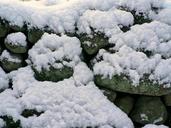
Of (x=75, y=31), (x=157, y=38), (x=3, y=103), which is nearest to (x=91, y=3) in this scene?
(x=75, y=31)

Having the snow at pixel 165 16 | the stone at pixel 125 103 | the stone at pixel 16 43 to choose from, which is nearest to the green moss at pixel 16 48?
the stone at pixel 16 43

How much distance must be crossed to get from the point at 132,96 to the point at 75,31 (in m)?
0.75

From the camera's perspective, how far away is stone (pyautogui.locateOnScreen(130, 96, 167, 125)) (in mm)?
2971

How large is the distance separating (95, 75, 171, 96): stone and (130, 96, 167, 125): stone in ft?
0.38

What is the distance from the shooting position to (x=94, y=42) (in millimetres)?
3070

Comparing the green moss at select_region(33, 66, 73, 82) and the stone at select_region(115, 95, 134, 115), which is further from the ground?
the green moss at select_region(33, 66, 73, 82)

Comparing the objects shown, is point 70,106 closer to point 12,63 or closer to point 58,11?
point 12,63

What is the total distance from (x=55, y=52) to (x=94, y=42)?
0.34 metres

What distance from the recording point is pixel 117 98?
3.05 meters

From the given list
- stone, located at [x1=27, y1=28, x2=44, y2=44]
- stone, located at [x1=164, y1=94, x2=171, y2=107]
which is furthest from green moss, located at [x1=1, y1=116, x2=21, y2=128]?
stone, located at [x1=164, y1=94, x2=171, y2=107]

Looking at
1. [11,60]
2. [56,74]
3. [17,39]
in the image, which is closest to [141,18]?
[56,74]

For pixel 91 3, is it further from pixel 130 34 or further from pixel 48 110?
pixel 48 110

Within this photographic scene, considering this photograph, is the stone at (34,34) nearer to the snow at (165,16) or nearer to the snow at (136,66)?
the snow at (136,66)

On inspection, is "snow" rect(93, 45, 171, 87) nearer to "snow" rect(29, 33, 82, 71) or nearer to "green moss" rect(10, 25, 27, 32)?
"snow" rect(29, 33, 82, 71)
